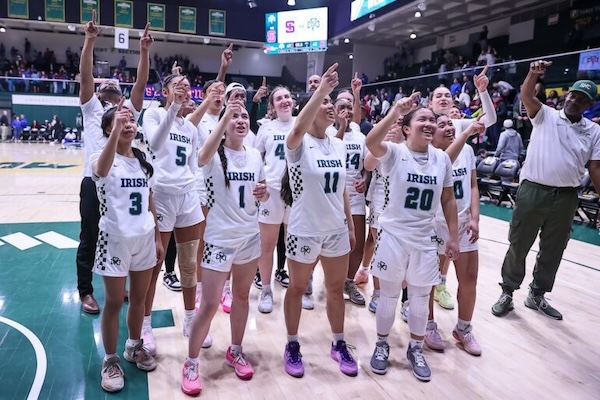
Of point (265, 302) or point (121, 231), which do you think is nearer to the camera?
point (121, 231)

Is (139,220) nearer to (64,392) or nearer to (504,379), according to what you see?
(64,392)

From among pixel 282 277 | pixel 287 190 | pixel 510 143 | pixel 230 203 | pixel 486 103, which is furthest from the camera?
pixel 510 143

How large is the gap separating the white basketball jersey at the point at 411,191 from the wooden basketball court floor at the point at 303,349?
1.03 meters

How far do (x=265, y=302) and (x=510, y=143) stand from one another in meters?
7.61

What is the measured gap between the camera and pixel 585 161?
12.6ft

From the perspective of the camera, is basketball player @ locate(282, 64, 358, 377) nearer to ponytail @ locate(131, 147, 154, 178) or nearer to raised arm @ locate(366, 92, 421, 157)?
raised arm @ locate(366, 92, 421, 157)

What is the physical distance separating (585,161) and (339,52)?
2491 centimetres

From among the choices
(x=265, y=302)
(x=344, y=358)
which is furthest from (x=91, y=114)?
(x=344, y=358)

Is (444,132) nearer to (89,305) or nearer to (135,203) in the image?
(135,203)

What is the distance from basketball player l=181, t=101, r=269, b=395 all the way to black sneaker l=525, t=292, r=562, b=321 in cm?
288

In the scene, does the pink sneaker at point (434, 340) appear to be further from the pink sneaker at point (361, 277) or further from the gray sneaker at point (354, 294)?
the pink sneaker at point (361, 277)

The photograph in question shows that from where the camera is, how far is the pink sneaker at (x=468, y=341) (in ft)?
11.0

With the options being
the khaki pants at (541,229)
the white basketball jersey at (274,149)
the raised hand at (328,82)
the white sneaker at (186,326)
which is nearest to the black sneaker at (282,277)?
the white basketball jersey at (274,149)

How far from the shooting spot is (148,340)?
321 centimetres
